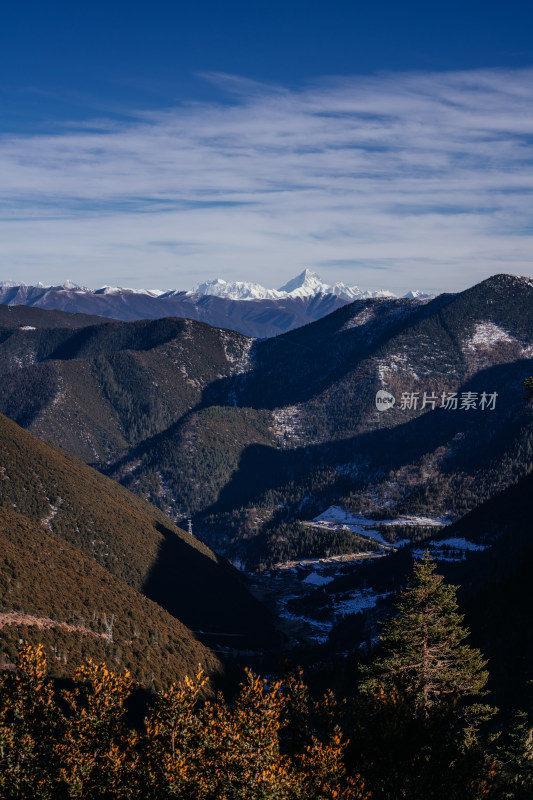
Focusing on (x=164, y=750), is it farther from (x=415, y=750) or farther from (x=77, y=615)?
(x=77, y=615)

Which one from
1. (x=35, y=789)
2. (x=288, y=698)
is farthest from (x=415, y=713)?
(x=35, y=789)

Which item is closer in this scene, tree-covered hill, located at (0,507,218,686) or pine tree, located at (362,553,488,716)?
pine tree, located at (362,553,488,716)

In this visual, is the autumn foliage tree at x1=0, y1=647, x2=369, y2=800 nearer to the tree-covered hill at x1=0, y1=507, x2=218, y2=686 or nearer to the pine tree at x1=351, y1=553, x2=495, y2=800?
the pine tree at x1=351, y1=553, x2=495, y2=800

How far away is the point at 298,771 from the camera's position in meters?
29.1

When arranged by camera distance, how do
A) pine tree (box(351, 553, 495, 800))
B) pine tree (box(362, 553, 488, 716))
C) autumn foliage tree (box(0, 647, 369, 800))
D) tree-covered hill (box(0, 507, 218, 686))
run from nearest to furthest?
autumn foliage tree (box(0, 647, 369, 800)) < pine tree (box(351, 553, 495, 800)) < pine tree (box(362, 553, 488, 716)) < tree-covered hill (box(0, 507, 218, 686))

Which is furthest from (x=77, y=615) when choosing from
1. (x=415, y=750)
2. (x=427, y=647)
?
(x=415, y=750)

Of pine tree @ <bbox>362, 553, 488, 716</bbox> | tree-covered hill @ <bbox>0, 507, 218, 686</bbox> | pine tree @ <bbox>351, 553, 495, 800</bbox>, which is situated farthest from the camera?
tree-covered hill @ <bbox>0, 507, 218, 686</bbox>

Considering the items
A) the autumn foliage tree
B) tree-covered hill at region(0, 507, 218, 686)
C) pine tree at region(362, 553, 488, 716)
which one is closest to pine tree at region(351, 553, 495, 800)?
the autumn foliage tree

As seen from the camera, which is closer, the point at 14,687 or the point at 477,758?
the point at 477,758

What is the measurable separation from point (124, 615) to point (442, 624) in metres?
114

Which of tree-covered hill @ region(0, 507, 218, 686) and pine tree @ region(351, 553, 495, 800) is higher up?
pine tree @ region(351, 553, 495, 800)

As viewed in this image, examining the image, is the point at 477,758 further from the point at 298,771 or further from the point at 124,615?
the point at 124,615

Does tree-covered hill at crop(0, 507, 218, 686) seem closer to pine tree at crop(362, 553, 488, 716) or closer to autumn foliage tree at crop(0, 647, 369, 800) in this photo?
pine tree at crop(362, 553, 488, 716)

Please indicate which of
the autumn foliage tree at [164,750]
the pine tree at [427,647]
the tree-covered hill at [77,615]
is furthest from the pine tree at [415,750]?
the tree-covered hill at [77,615]
